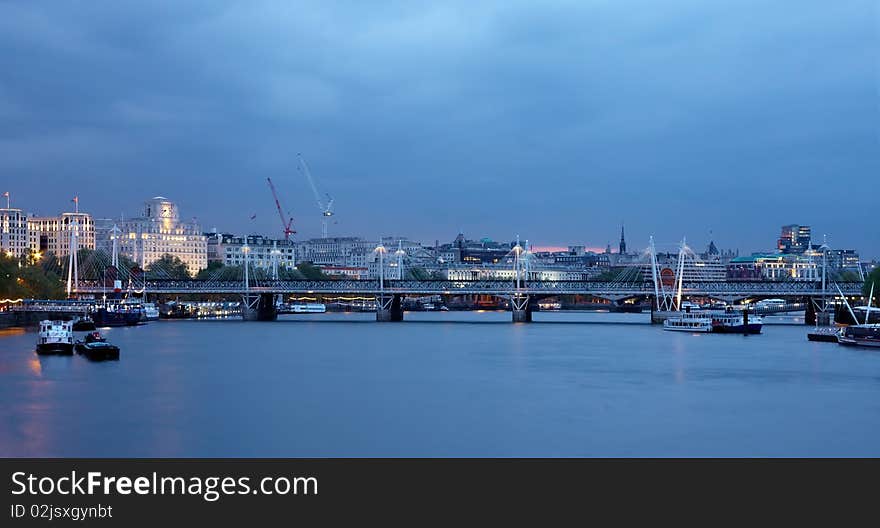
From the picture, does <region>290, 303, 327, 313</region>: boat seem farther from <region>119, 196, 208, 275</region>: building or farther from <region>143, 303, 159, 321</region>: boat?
<region>119, 196, 208, 275</region>: building

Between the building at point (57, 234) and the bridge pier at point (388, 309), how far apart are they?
9224 centimetres

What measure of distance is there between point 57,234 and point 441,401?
519ft

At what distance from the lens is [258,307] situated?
318 feet

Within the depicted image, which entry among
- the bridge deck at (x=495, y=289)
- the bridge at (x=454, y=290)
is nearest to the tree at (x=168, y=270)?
the bridge at (x=454, y=290)

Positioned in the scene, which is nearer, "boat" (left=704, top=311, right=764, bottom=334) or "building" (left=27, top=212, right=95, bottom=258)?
"boat" (left=704, top=311, right=764, bottom=334)

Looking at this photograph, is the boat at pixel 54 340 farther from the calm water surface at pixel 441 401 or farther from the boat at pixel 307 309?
the boat at pixel 307 309

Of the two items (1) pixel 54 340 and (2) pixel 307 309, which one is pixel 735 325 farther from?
(2) pixel 307 309

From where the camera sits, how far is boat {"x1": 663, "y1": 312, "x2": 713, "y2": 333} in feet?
255

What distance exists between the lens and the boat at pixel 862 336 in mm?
58781

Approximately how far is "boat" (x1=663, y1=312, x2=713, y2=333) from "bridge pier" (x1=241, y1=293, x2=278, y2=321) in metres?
35.6

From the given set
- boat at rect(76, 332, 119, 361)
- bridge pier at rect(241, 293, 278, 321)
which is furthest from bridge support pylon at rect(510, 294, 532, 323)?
boat at rect(76, 332, 119, 361)

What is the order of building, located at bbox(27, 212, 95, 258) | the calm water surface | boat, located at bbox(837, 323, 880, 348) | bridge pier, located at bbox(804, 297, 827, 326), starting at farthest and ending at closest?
building, located at bbox(27, 212, 95, 258) < bridge pier, located at bbox(804, 297, 827, 326) < boat, located at bbox(837, 323, 880, 348) < the calm water surface

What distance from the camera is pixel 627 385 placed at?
40.0m

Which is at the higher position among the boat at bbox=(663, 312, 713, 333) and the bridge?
the bridge
